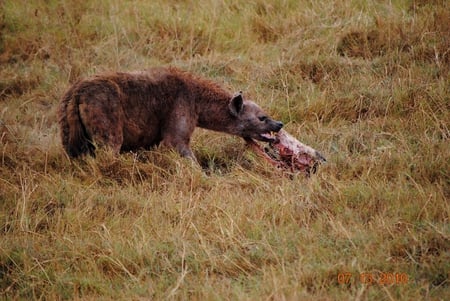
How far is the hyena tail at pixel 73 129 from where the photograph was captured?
255 inches

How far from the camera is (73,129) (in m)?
6.48

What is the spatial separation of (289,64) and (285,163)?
7.44 feet

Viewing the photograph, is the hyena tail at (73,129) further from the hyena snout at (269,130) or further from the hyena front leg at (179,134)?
the hyena snout at (269,130)

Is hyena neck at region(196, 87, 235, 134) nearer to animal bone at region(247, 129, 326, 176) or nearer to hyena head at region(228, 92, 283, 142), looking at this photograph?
hyena head at region(228, 92, 283, 142)

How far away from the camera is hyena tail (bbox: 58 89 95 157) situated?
647cm

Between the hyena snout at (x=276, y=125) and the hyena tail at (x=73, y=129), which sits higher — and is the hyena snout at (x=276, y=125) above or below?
below

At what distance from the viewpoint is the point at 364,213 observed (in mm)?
5211

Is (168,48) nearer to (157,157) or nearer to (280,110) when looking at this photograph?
(280,110)

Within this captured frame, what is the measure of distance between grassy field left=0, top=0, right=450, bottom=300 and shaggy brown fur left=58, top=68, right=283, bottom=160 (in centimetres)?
24
